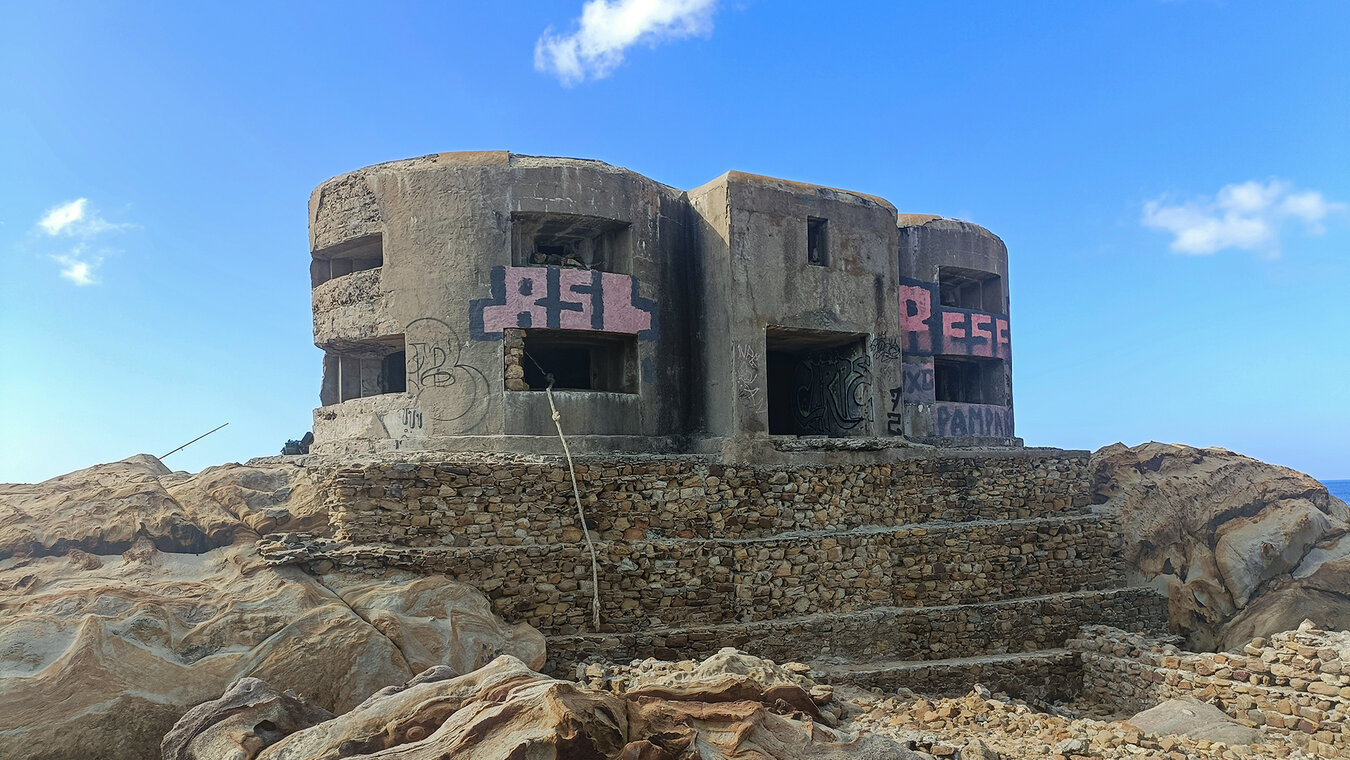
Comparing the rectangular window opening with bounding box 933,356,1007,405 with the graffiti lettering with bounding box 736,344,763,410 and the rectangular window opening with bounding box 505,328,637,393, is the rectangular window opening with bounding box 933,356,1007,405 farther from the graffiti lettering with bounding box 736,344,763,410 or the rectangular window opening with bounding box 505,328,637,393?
the rectangular window opening with bounding box 505,328,637,393

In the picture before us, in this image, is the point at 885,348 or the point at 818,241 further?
the point at 885,348

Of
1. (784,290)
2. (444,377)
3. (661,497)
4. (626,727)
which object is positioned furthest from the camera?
(784,290)

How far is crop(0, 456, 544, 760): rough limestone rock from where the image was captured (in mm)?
6586

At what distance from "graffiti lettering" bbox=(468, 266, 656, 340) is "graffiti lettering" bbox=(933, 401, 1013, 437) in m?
7.89

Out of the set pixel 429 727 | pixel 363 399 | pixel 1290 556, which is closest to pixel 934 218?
pixel 1290 556

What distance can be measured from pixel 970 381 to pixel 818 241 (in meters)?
7.20

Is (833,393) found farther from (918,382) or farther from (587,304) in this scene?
(587,304)

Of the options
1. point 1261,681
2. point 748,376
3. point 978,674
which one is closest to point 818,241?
point 748,376

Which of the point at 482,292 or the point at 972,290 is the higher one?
the point at 972,290

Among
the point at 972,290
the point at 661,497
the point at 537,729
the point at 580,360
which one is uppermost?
the point at 972,290

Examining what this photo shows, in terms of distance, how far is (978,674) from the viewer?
11.6 m

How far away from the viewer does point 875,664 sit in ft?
36.7

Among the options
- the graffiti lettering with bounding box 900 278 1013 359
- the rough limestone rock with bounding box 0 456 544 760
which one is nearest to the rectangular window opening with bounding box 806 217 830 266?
the graffiti lettering with bounding box 900 278 1013 359

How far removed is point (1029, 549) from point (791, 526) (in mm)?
4263
